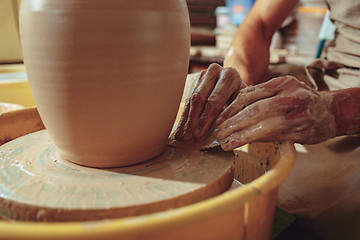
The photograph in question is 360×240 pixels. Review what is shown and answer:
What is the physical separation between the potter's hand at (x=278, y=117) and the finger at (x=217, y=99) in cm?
7

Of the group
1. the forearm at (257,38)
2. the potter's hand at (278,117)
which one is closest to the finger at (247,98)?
the potter's hand at (278,117)

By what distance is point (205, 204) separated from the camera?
0.48m

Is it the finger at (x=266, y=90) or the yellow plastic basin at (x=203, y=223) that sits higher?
the finger at (x=266, y=90)

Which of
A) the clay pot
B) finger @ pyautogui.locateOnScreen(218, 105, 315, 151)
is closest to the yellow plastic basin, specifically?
finger @ pyautogui.locateOnScreen(218, 105, 315, 151)

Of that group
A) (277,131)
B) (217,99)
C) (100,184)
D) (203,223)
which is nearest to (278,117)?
(277,131)

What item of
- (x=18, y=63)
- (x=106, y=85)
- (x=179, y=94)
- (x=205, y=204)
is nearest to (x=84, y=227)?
(x=205, y=204)

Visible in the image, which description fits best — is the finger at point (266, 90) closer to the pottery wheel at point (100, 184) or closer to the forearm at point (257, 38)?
the pottery wheel at point (100, 184)

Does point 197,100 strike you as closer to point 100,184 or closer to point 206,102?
point 206,102

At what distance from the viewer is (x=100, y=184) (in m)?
0.68

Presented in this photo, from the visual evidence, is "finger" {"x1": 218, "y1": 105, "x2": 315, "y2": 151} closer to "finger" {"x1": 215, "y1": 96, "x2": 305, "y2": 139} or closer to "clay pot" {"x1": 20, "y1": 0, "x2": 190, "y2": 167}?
"finger" {"x1": 215, "y1": 96, "x2": 305, "y2": 139}

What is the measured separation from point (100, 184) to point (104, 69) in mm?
267

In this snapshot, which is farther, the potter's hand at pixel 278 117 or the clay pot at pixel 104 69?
the potter's hand at pixel 278 117

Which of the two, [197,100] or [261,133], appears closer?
[261,133]

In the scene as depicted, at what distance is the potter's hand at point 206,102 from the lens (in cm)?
91
